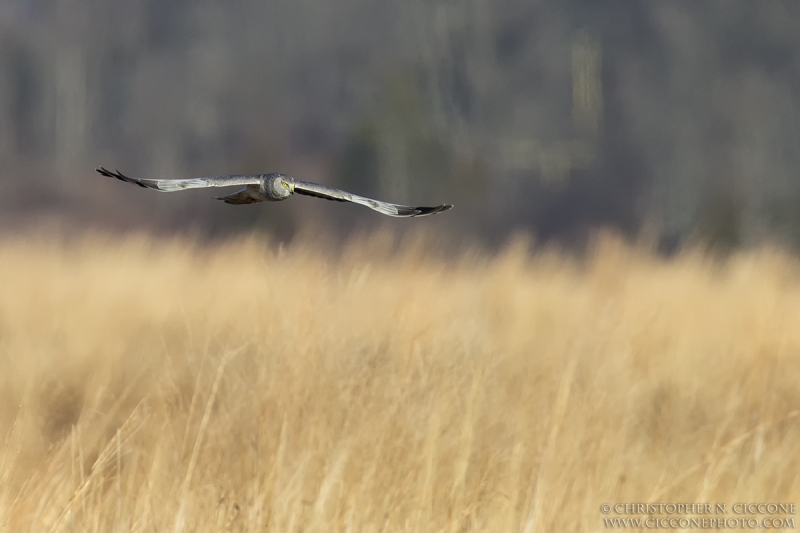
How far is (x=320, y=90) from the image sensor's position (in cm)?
939

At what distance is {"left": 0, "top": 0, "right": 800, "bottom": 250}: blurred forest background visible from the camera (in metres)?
7.84

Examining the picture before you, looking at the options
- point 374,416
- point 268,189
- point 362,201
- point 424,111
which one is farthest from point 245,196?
point 424,111

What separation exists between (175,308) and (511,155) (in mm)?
5569

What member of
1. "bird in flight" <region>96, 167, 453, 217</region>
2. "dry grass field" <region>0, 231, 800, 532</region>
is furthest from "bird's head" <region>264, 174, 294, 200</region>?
"dry grass field" <region>0, 231, 800, 532</region>

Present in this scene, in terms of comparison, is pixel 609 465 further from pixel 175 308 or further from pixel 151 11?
pixel 151 11

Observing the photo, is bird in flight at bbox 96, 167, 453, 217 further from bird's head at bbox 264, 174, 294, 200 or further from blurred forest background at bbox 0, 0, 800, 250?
blurred forest background at bbox 0, 0, 800, 250

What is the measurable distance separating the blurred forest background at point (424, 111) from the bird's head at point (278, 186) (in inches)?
231

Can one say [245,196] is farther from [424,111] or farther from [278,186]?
[424,111]

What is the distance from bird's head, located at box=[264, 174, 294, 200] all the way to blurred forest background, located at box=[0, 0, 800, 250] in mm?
5866

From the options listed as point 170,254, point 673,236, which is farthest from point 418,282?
point 673,236

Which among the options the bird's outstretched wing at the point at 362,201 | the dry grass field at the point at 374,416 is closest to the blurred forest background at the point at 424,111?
the dry grass field at the point at 374,416

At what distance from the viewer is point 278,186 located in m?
0.90

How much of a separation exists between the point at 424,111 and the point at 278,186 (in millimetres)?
7269

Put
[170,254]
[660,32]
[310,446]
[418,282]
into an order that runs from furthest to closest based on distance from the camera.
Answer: [660,32] → [170,254] → [418,282] → [310,446]
